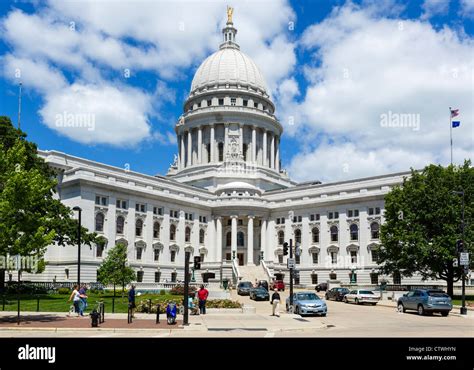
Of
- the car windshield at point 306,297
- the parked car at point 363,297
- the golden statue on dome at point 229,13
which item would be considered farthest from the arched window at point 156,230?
the golden statue on dome at point 229,13

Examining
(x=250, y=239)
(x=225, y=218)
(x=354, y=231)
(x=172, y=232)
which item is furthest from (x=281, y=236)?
(x=172, y=232)

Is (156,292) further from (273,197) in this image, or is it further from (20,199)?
(273,197)

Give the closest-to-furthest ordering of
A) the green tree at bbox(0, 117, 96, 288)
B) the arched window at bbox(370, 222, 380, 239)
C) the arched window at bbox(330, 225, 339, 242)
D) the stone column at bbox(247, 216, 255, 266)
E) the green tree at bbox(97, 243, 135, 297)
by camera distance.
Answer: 1. the green tree at bbox(0, 117, 96, 288)
2. the green tree at bbox(97, 243, 135, 297)
3. the arched window at bbox(370, 222, 380, 239)
4. the arched window at bbox(330, 225, 339, 242)
5. the stone column at bbox(247, 216, 255, 266)

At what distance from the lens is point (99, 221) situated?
2815 inches

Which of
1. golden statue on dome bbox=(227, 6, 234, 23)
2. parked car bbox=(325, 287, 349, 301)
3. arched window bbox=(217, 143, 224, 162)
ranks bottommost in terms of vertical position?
parked car bbox=(325, 287, 349, 301)

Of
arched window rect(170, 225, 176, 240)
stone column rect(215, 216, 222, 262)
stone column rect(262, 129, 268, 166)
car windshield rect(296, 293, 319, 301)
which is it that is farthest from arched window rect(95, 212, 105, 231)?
stone column rect(262, 129, 268, 166)

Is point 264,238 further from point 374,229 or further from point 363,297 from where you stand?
point 363,297

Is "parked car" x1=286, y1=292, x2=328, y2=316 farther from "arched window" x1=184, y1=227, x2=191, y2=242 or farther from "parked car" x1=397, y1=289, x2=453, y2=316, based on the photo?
"arched window" x1=184, y1=227, x2=191, y2=242

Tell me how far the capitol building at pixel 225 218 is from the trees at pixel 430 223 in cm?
1860

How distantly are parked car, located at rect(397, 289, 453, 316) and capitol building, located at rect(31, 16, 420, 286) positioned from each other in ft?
112

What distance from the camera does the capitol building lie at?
71312 mm

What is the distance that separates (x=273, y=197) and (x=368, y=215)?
19.7 m

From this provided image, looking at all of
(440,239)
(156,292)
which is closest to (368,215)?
(440,239)
